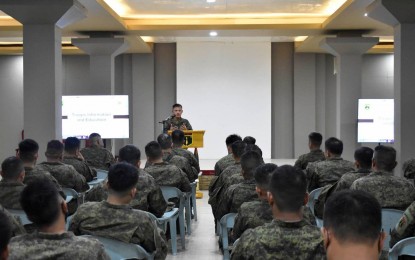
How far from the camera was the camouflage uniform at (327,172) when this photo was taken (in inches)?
254

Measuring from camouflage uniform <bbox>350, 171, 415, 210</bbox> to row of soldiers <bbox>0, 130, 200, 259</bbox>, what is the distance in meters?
1.59

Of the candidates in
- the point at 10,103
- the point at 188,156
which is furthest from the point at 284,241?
the point at 10,103

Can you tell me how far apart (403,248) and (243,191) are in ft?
4.84

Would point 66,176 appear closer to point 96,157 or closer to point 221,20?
point 96,157

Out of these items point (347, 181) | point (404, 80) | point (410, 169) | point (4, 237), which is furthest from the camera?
point (404, 80)

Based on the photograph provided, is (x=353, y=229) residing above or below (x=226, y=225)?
above

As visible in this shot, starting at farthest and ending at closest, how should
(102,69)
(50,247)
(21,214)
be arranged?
(102,69), (21,214), (50,247)

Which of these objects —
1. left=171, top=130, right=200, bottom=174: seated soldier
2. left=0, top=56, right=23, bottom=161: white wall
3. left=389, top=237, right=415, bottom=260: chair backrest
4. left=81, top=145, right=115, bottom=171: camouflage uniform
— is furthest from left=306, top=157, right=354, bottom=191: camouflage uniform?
left=0, top=56, right=23, bottom=161: white wall

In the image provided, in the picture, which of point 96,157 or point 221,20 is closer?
point 96,157

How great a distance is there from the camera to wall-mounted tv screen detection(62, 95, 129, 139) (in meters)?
12.5

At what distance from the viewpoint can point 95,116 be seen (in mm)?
12641

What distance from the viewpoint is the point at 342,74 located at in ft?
43.1

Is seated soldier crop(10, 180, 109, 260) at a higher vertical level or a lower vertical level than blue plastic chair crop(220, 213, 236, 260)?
higher

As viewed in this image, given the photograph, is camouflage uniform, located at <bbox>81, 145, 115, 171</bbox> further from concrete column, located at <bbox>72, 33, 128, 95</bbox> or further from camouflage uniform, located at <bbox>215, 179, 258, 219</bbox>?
concrete column, located at <bbox>72, 33, 128, 95</bbox>
